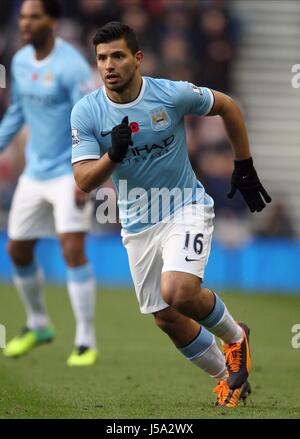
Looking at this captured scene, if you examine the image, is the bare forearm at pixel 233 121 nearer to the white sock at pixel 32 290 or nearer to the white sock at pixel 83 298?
the white sock at pixel 83 298

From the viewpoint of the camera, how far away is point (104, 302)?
46.7ft

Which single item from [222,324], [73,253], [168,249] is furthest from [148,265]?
[73,253]

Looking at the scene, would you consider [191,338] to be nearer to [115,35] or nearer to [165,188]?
[165,188]

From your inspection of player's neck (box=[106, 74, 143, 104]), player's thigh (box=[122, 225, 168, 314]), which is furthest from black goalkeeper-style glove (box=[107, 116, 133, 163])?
player's thigh (box=[122, 225, 168, 314])

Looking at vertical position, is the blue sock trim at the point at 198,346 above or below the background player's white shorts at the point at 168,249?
below

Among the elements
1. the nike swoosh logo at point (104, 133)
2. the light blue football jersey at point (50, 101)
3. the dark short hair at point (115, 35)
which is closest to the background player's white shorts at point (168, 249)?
the nike swoosh logo at point (104, 133)

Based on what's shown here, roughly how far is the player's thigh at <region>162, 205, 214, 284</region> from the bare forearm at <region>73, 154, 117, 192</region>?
2.01 feet

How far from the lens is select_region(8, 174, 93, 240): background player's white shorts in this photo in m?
9.30

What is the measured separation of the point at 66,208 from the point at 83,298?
81cm

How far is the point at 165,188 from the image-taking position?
6855 millimetres

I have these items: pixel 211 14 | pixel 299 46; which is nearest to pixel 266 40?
pixel 299 46

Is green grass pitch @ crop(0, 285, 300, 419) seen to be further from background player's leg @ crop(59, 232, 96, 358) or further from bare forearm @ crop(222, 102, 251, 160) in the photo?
bare forearm @ crop(222, 102, 251, 160)

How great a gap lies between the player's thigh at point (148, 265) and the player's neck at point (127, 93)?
2.71 feet

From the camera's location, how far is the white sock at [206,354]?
6902 mm
